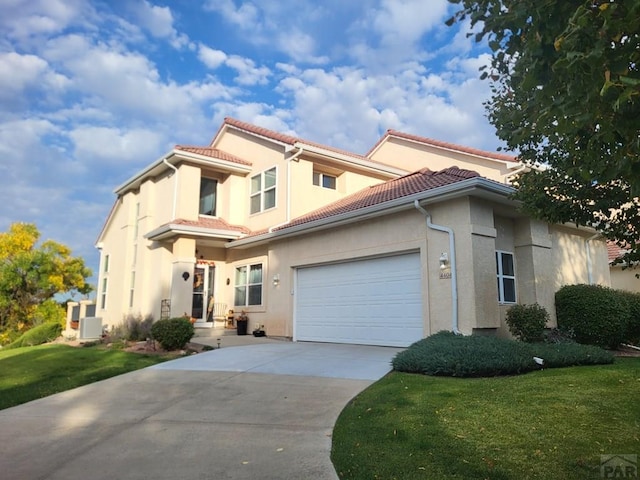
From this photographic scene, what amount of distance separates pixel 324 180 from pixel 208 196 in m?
4.75

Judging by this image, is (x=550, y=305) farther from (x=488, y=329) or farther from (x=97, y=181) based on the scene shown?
(x=97, y=181)

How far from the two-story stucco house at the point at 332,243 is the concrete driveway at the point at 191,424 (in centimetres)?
269

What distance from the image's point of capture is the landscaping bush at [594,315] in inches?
429

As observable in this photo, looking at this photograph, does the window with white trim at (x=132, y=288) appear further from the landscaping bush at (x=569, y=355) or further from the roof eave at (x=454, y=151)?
the landscaping bush at (x=569, y=355)

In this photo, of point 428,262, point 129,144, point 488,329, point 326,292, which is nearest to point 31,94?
point 129,144

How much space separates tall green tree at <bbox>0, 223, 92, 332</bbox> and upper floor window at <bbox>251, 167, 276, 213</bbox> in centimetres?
1219

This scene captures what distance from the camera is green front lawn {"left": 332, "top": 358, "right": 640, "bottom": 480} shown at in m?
3.88

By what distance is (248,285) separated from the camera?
16766mm

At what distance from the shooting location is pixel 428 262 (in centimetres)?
1064

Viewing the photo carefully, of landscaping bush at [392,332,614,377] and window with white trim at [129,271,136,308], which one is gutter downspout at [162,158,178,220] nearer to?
window with white trim at [129,271,136,308]

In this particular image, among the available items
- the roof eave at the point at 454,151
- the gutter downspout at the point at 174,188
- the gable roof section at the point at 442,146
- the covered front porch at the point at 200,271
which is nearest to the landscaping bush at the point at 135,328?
the covered front porch at the point at 200,271

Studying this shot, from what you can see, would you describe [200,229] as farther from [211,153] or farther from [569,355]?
[569,355]

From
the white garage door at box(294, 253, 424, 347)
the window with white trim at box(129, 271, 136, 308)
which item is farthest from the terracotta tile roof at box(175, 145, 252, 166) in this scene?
the white garage door at box(294, 253, 424, 347)

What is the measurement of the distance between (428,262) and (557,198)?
4.10 metres
